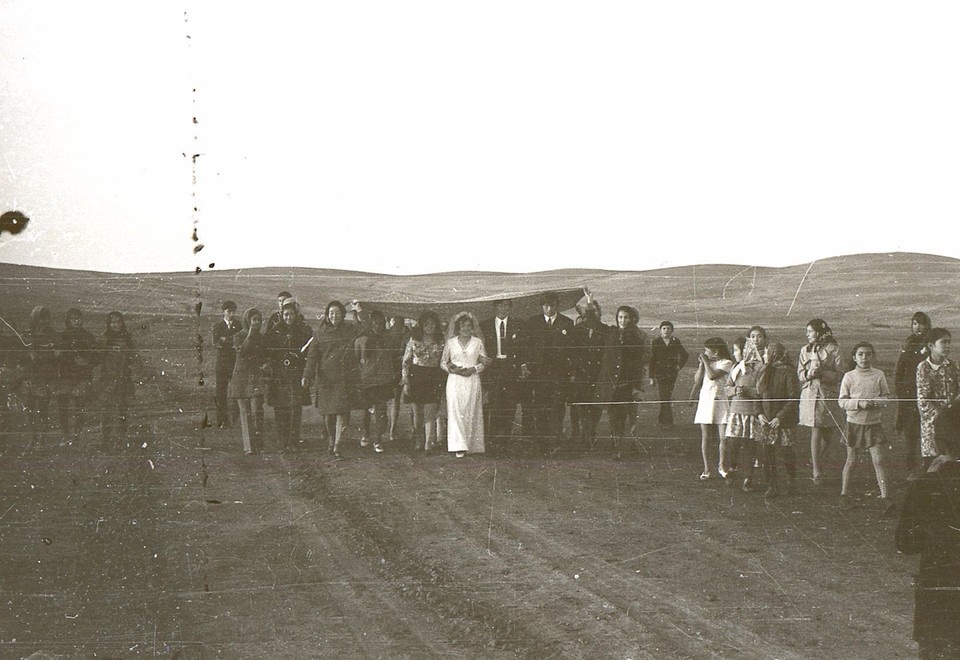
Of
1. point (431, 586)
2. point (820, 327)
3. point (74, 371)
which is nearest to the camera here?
point (431, 586)

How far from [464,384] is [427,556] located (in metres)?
0.75

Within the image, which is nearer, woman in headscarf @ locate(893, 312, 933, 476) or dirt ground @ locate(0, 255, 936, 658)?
dirt ground @ locate(0, 255, 936, 658)

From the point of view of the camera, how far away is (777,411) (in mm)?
3637

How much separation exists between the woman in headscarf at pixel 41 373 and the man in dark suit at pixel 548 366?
2.07 meters

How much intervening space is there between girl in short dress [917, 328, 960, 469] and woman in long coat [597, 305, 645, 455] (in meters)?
1.17

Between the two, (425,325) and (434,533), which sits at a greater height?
(425,325)

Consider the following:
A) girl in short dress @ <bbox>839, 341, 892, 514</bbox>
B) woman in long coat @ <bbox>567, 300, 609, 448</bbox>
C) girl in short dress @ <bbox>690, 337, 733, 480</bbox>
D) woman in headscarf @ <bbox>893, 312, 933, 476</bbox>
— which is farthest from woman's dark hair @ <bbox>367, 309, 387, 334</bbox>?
woman in headscarf @ <bbox>893, 312, 933, 476</bbox>

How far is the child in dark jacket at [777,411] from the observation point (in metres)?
3.63

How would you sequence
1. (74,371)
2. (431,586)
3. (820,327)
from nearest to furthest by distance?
(431,586), (820,327), (74,371)

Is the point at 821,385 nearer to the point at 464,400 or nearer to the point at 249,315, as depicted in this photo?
the point at 464,400

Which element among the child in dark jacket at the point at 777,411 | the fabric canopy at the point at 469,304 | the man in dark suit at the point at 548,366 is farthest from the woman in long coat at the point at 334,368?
the child in dark jacket at the point at 777,411

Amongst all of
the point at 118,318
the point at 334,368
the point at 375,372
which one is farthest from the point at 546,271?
the point at 118,318

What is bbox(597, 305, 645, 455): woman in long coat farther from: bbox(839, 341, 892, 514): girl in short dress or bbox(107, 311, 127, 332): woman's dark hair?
bbox(107, 311, 127, 332): woman's dark hair

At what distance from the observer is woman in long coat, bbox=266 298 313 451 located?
12.2 ft
